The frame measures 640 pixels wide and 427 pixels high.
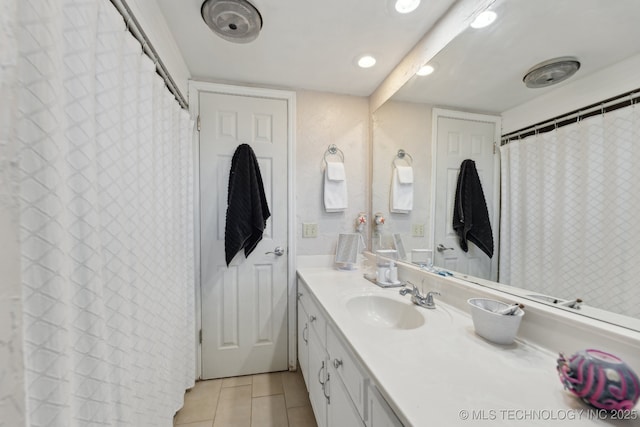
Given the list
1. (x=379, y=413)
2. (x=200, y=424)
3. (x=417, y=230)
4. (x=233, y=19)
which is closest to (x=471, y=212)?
(x=417, y=230)

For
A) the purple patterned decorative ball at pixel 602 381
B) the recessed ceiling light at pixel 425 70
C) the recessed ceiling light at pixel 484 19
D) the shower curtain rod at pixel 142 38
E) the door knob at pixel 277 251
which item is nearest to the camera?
the purple patterned decorative ball at pixel 602 381

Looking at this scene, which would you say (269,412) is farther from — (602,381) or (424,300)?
(602,381)

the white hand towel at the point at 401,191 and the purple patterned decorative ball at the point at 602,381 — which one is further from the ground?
the white hand towel at the point at 401,191

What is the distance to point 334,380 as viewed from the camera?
3.24 ft

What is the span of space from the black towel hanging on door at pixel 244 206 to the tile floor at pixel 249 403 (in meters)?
0.91

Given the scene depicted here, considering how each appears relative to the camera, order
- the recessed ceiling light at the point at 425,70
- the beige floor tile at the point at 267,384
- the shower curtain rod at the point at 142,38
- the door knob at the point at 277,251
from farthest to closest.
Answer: the door knob at the point at 277,251, the beige floor tile at the point at 267,384, the recessed ceiling light at the point at 425,70, the shower curtain rod at the point at 142,38

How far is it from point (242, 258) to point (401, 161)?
1364 mm

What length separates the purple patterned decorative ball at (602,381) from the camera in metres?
0.47

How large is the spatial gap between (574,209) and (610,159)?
→ 0.16 metres

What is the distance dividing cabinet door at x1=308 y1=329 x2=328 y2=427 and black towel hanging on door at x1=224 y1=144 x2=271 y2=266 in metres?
0.75

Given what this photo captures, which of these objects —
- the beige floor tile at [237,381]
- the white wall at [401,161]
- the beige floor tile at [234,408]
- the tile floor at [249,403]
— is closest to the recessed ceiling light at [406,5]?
the white wall at [401,161]

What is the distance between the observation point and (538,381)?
0.61 metres

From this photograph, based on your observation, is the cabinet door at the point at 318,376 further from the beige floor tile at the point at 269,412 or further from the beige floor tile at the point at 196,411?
the beige floor tile at the point at 196,411

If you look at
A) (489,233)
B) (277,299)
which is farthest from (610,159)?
(277,299)
